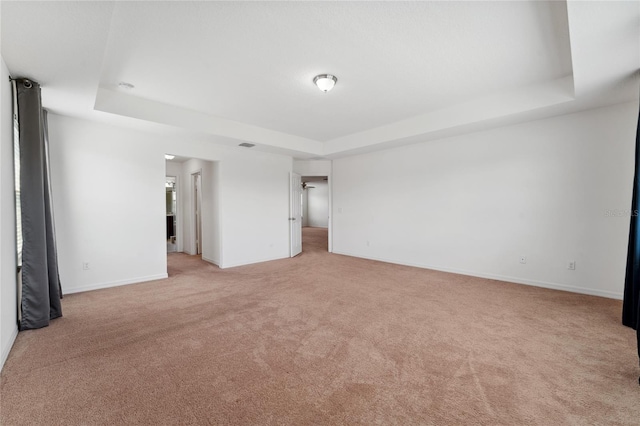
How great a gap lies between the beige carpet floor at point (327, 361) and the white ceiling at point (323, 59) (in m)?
2.55

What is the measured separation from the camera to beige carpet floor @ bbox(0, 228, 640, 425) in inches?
64.0

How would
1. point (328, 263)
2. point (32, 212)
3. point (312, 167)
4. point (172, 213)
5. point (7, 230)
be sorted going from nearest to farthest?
point (7, 230) → point (32, 212) → point (328, 263) → point (312, 167) → point (172, 213)

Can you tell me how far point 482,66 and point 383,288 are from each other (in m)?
3.13

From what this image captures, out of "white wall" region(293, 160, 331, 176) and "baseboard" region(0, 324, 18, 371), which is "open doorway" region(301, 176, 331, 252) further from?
"baseboard" region(0, 324, 18, 371)

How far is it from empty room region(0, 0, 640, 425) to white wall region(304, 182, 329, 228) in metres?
9.51

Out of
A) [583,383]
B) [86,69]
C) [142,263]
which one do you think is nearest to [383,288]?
[583,383]

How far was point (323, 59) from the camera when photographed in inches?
110

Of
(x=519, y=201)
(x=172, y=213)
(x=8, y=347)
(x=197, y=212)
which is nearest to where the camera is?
(x=8, y=347)

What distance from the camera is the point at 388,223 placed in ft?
19.8

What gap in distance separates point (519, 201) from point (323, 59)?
12.4ft

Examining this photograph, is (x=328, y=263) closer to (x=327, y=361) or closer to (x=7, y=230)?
(x=327, y=361)

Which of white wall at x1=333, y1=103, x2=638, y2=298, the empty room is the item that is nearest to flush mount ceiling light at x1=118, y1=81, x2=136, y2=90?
the empty room

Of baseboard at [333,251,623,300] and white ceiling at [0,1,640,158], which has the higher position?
white ceiling at [0,1,640,158]

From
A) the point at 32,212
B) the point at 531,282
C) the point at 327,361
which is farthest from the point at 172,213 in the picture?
the point at 531,282
